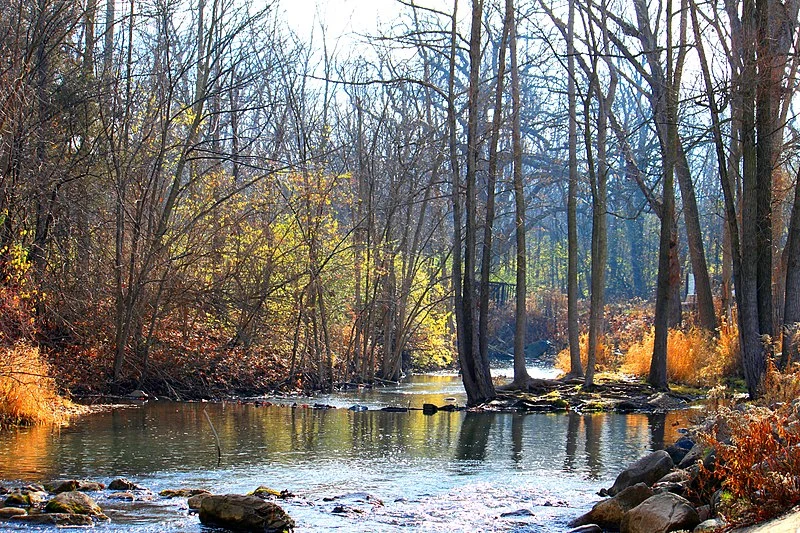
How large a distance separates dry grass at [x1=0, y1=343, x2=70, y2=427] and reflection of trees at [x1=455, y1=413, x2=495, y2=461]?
6.33 metres

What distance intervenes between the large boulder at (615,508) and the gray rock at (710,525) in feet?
4.15

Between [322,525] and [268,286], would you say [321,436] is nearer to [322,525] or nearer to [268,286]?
[322,525]

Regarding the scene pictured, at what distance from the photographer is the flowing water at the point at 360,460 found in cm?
945

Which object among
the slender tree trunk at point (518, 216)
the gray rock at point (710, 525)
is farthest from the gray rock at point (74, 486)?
the slender tree trunk at point (518, 216)

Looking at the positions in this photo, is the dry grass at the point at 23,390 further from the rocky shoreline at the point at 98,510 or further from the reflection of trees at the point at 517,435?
the reflection of trees at the point at 517,435

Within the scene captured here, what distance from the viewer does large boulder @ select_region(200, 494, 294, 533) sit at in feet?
28.4

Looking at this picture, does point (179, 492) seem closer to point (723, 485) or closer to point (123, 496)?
point (123, 496)

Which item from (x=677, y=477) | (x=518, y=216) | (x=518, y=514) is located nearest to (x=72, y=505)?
(x=518, y=514)

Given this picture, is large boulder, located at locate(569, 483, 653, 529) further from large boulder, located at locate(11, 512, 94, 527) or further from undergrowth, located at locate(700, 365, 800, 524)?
large boulder, located at locate(11, 512, 94, 527)

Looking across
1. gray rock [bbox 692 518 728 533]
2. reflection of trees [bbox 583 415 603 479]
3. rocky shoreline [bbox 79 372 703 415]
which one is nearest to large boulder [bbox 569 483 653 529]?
gray rock [bbox 692 518 728 533]

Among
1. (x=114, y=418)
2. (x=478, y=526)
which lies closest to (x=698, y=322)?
(x=114, y=418)

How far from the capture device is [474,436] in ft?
51.2

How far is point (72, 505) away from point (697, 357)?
17527 millimetres

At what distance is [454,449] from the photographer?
46.7ft
